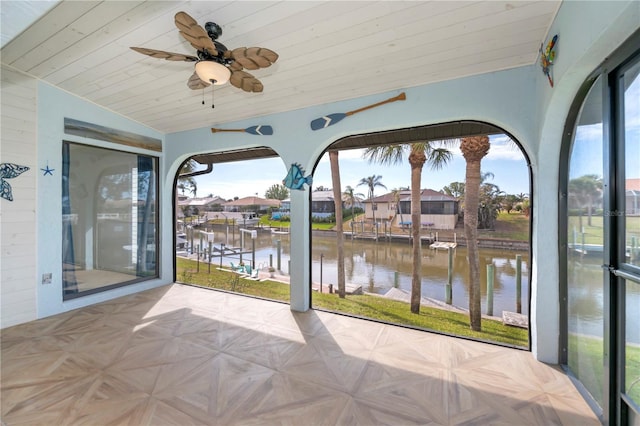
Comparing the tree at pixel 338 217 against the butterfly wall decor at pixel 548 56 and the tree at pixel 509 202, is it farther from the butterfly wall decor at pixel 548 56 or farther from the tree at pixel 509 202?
the butterfly wall decor at pixel 548 56

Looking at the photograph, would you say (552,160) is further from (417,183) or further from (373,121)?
(417,183)

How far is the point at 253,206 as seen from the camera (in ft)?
21.6

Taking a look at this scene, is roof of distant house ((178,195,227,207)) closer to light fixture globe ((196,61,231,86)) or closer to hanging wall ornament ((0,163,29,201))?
hanging wall ornament ((0,163,29,201))

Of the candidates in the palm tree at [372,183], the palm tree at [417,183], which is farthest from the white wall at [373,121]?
the palm tree at [372,183]

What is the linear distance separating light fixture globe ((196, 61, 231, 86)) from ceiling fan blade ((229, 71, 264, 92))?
0.36 ft

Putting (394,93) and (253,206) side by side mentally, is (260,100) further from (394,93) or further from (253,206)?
(253,206)

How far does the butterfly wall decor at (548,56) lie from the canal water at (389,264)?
16.5ft

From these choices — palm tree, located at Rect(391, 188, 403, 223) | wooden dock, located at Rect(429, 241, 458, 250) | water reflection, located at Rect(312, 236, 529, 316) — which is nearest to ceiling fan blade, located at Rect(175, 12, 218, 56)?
water reflection, located at Rect(312, 236, 529, 316)

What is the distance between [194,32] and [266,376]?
7.79 feet

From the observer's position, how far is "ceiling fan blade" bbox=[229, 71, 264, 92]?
6.57 ft

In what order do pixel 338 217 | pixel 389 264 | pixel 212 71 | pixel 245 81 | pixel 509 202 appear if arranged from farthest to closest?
pixel 389 264
pixel 338 217
pixel 509 202
pixel 245 81
pixel 212 71

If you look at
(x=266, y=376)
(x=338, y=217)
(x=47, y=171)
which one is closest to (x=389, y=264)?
(x=338, y=217)

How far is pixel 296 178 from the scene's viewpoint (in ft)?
10.4

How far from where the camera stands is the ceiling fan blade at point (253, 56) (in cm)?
169
